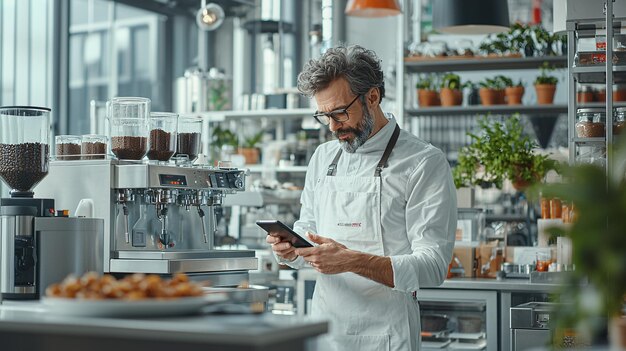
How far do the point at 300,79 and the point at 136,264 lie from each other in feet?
2.98

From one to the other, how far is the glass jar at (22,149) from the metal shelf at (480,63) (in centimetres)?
387

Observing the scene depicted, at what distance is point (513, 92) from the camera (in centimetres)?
685

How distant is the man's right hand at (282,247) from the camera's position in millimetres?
3201

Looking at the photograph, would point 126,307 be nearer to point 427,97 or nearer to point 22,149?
point 22,149

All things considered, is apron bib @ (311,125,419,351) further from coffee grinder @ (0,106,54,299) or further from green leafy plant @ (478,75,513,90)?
green leafy plant @ (478,75,513,90)

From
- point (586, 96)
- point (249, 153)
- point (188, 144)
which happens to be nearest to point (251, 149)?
point (249, 153)

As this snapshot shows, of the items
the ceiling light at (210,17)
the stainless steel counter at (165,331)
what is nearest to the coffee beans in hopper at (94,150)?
the stainless steel counter at (165,331)

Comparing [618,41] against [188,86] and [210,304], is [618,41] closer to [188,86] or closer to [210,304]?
[210,304]

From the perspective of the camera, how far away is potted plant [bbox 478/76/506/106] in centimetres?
689

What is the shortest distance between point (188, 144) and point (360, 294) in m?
1.08

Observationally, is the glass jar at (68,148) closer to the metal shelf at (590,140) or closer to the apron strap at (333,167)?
the apron strap at (333,167)

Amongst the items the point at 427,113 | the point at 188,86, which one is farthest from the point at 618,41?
the point at 188,86

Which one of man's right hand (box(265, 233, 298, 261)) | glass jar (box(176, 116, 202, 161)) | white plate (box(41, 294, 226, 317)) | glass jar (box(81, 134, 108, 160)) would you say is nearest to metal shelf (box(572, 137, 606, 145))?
glass jar (box(176, 116, 202, 161))

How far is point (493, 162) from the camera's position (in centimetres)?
519
